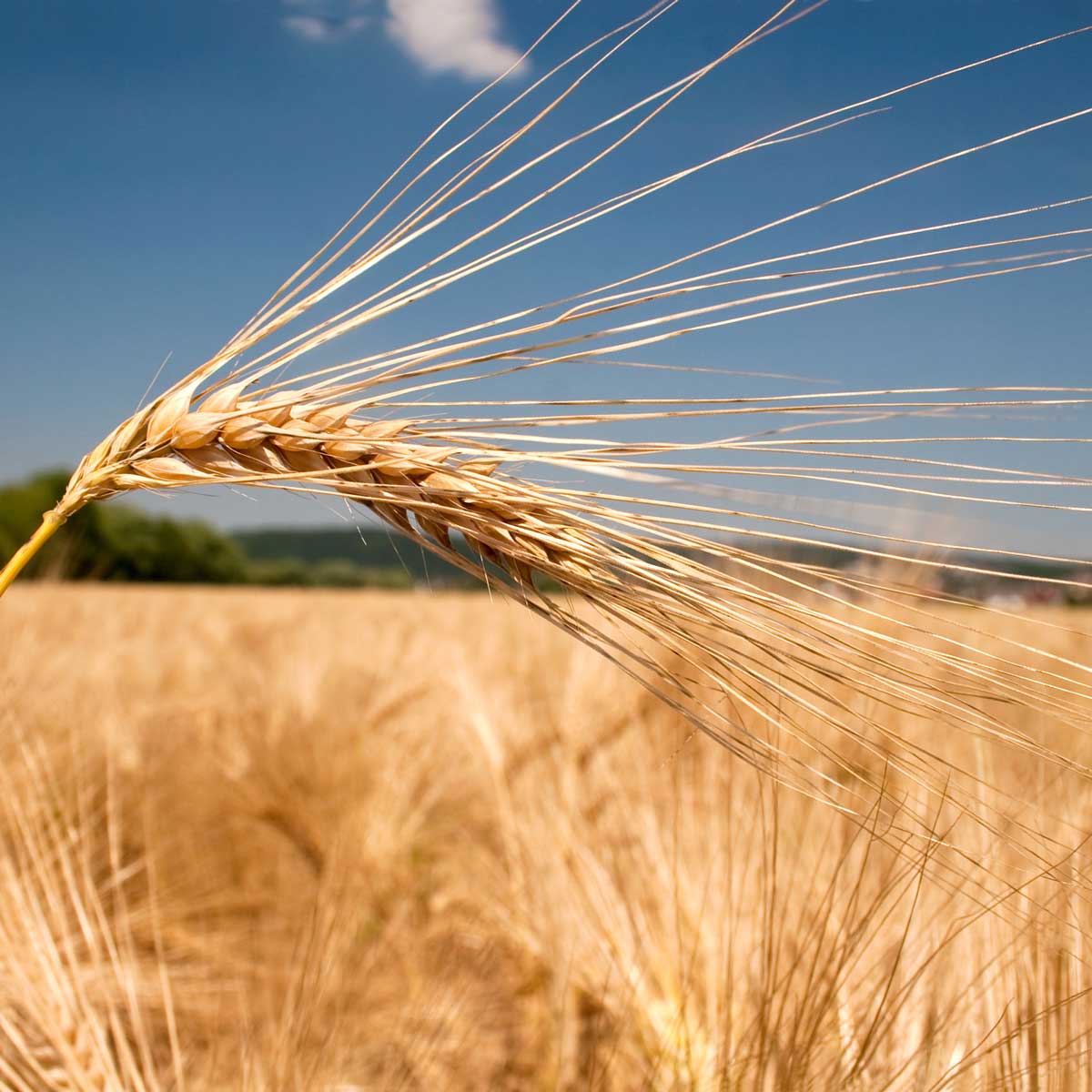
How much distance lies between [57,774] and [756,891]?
1.54 m

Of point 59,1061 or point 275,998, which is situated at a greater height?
point 59,1061

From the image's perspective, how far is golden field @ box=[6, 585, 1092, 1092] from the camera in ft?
2.62

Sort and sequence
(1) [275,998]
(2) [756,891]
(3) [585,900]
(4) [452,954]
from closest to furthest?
(2) [756,891] → (3) [585,900] → (4) [452,954] → (1) [275,998]

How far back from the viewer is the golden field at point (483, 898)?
0.80 metres

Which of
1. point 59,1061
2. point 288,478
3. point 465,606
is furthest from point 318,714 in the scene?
point 465,606

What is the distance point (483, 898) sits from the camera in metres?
1.99

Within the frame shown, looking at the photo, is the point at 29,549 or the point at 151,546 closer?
the point at 29,549

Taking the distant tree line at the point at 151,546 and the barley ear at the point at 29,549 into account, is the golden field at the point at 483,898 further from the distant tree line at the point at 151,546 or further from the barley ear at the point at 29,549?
the distant tree line at the point at 151,546

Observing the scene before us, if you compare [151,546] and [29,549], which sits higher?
[151,546]

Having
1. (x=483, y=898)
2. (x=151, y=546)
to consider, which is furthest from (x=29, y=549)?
(x=151, y=546)

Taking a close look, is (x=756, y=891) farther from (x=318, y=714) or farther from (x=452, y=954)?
(x=318, y=714)

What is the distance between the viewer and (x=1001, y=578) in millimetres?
551

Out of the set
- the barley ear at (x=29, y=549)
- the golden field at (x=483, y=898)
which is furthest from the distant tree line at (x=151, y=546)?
the barley ear at (x=29, y=549)

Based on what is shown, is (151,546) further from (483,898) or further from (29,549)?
(29,549)
